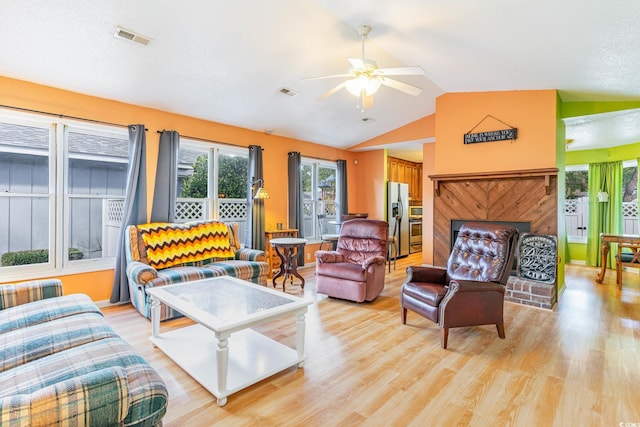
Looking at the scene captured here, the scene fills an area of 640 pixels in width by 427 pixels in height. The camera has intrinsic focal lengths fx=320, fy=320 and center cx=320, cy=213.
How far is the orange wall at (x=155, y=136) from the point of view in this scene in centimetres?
346

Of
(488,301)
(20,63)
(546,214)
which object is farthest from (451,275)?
(20,63)

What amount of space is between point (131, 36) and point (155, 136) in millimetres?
1609

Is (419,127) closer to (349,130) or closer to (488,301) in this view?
(349,130)

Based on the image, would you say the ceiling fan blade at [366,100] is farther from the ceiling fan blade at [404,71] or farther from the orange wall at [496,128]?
the orange wall at [496,128]

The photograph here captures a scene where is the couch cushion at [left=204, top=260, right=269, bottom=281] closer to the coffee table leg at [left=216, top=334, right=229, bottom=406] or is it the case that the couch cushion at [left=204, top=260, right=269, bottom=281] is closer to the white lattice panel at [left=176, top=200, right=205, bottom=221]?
the white lattice panel at [left=176, top=200, right=205, bottom=221]

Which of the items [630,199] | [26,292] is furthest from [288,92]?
[630,199]

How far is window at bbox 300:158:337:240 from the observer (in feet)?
22.0

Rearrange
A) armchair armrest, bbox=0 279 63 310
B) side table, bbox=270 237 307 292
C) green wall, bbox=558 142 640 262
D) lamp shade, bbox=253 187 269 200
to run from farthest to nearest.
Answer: green wall, bbox=558 142 640 262 → lamp shade, bbox=253 187 269 200 → side table, bbox=270 237 307 292 → armchair armrest, bbox=0 279 63 310

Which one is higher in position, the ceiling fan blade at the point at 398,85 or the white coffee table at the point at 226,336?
the ceiling fan blade at the point at 398,85

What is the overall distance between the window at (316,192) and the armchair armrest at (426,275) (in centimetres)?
339

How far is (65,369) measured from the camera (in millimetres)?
1537

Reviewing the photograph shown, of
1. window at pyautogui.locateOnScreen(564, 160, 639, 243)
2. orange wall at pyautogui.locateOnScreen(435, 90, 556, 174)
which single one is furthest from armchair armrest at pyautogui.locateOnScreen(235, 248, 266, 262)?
window at pyautogui.locateOnScreen(564, 160, 639, 243)

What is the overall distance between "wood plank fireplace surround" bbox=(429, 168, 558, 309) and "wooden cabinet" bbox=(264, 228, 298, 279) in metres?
2.50

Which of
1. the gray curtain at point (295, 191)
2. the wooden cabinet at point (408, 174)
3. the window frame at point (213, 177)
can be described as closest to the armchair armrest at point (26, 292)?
the window frame at point (213, 177)
